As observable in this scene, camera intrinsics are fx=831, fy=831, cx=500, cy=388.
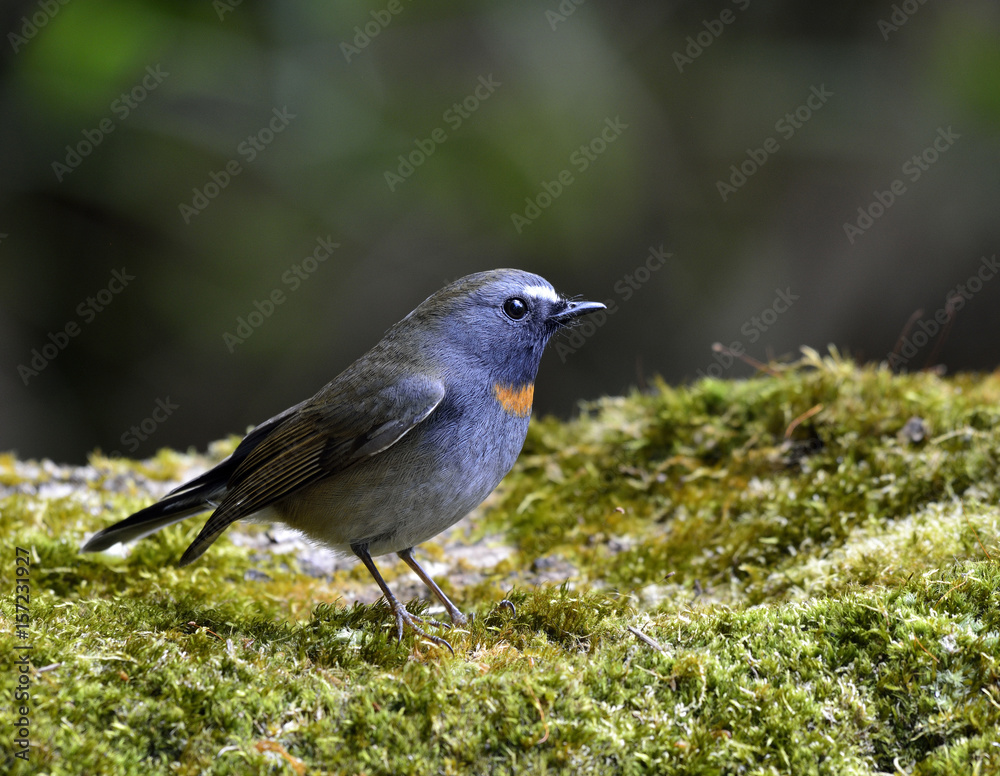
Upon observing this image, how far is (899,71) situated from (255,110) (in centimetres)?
Result: 615

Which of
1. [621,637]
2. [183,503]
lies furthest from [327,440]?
[621,637]

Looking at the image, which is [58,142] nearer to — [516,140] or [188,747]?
[516,140]

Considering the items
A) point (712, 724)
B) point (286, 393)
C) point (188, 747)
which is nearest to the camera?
point (188, 747)

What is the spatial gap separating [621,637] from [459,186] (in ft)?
14.6

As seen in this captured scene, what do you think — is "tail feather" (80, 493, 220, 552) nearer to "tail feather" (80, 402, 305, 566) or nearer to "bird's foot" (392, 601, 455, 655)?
"tail feather" (80, 402, 305, 566)

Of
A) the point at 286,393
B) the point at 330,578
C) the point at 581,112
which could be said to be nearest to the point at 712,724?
the point at 330,578

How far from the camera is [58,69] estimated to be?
19.1 feet

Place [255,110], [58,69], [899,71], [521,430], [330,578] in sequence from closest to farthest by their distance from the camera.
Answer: [521,430]
[330,578]
[58,69]
[255,110]
[899,71]

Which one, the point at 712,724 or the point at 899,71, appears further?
the point at 899,71

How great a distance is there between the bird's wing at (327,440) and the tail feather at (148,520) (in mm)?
257

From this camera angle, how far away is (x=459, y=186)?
671 centimetres

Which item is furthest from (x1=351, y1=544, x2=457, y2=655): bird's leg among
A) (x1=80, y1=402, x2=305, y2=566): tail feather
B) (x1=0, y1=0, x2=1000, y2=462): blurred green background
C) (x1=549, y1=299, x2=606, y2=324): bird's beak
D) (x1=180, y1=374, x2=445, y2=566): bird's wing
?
(x1=0, y1=0, x2=1000, y2=462): blurred green background

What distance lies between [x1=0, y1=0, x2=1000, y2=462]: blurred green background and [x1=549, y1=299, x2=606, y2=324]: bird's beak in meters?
2.35

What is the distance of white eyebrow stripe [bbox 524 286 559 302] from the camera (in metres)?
4.18
